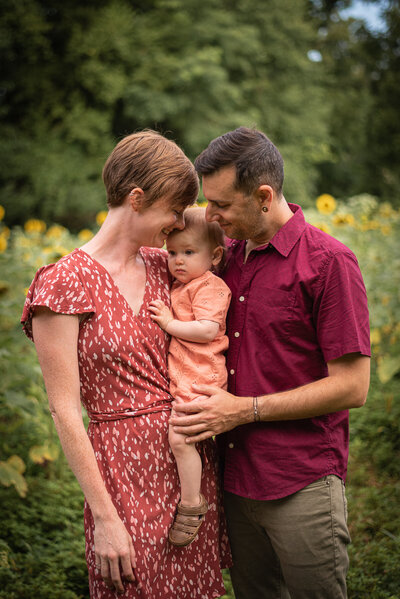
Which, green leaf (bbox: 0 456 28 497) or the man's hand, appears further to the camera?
green leaf (bbox: 0 456 28 497)

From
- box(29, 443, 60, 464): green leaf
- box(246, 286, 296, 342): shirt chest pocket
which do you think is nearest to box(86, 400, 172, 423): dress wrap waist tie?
box(246, 286, 296, 342): shirt chest pocket

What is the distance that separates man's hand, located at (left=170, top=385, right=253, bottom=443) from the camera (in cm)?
177

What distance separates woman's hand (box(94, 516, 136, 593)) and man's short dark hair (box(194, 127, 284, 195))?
3.83 feet

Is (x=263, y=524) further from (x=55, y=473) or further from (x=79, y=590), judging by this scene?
(x=55, y=473)

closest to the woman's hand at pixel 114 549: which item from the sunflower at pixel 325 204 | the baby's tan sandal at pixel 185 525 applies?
the baby's tan sandal at pixel 185 525

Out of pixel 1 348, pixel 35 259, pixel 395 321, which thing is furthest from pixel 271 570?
pixel 35 259

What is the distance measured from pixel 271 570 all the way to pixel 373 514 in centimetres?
161

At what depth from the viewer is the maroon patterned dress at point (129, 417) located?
1725 mm

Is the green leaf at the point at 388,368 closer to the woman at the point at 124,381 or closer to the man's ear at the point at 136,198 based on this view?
the woman at the point at 124,381

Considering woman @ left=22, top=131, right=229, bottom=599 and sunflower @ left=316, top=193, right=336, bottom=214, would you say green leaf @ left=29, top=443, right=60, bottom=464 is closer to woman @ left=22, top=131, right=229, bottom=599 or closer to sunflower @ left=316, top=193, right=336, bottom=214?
woman @ left=22, top=131, right=229, bottom=599

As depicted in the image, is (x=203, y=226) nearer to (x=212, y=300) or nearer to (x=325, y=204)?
(x=212, y=300)

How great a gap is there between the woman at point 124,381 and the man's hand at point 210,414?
8 cm

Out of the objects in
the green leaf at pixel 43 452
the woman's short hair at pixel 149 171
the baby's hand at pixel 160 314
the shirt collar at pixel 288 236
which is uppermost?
the woman's short hair at pixel 149 171

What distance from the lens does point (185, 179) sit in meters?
1.86
